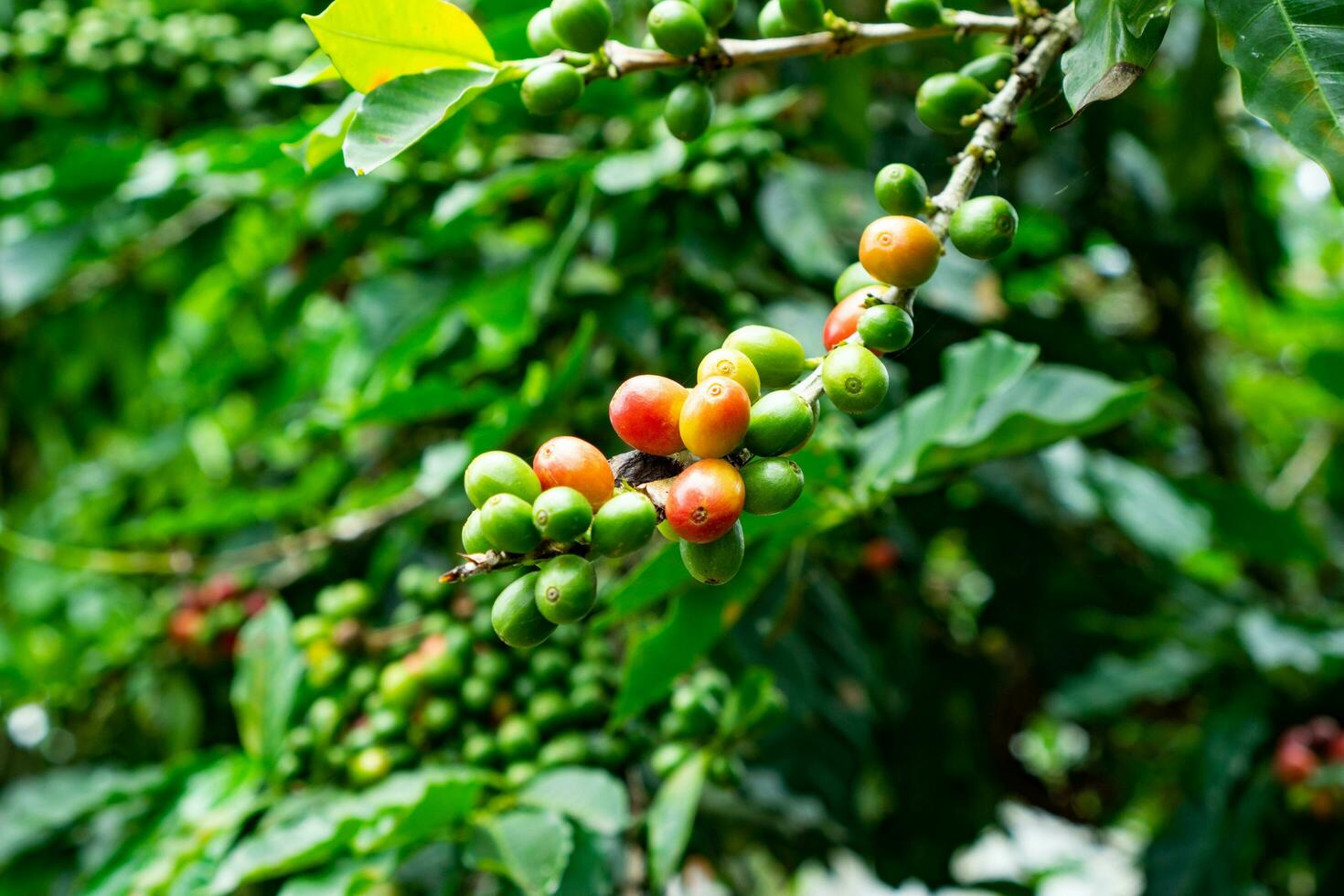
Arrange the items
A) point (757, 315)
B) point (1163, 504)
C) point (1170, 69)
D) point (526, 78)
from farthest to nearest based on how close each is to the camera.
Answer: point (1170, 69) → point (1163, 504) → point (757, 315) → point (526, 78)

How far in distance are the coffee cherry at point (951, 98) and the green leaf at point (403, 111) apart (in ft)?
1.05

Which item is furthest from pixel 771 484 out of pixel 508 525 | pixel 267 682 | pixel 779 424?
pixel 267 682

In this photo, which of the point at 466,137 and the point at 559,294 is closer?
the point at 559,294

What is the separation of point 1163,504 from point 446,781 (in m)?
1.26

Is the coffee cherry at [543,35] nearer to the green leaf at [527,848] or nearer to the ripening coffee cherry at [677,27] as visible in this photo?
the ripening coffee cherry at [677,27]

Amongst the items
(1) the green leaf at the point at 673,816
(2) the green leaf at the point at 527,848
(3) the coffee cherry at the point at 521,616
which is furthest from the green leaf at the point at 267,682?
(3) the coffee cherry at the point at 521,616

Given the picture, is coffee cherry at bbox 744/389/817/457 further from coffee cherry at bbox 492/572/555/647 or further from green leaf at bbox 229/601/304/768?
green leaf at bbox 229/601/304/768

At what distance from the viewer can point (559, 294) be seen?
4.66 feet

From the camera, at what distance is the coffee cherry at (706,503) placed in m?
0.53

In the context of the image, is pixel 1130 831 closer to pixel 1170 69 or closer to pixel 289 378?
pixel 1170 69

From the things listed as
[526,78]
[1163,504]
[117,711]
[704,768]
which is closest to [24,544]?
[117,711]

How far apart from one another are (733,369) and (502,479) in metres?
0.15

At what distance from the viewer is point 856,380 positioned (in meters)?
0.58

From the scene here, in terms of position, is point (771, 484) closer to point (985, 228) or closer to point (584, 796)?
point (985, 228)
